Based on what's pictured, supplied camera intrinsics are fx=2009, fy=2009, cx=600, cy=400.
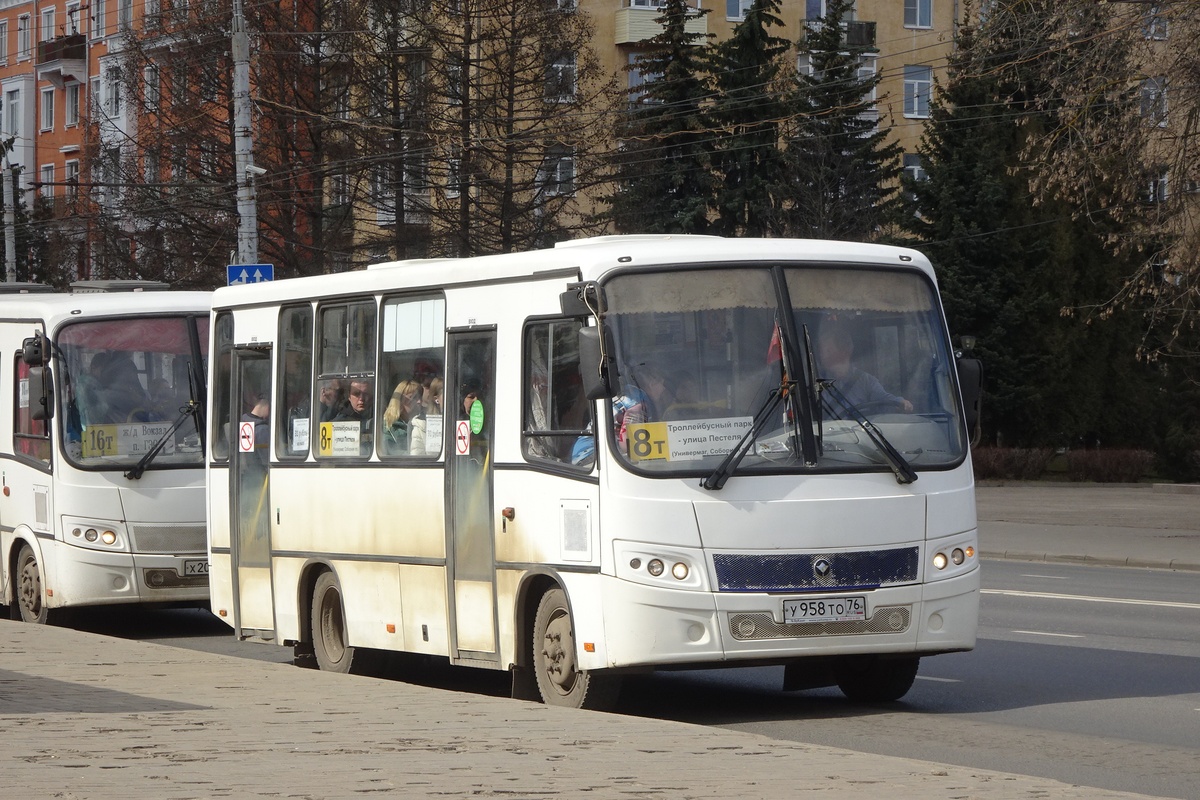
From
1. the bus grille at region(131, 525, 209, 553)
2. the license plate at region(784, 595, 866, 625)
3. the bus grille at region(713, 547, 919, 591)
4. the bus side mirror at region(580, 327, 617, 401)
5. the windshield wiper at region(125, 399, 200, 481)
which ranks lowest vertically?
the bus grille at region(131, 525, 209, 553)

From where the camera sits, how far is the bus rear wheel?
1791 centimetres

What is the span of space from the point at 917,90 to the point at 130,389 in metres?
55.5

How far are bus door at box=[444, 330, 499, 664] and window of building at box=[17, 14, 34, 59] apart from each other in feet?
246

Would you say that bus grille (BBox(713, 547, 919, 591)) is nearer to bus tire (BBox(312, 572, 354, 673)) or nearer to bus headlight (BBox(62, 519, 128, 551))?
bus tire (BBox(312, 572, 354, 673))

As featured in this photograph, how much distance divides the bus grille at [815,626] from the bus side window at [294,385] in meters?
4.47

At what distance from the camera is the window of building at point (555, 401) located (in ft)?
36.2

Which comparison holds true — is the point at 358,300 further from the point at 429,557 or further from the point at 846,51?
the point at 846,51

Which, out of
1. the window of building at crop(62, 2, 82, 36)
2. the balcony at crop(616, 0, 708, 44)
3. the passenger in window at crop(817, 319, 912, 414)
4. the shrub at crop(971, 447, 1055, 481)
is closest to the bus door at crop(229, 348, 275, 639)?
the passenger in window at crop(817, 319, 912, 414)

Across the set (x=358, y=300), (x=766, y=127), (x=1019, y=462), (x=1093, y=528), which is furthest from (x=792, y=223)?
(x=358, y=300)

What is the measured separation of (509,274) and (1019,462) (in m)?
40.5

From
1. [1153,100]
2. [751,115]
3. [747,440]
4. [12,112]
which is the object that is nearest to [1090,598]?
[1153,100]

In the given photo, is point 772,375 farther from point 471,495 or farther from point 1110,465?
point 1110,465

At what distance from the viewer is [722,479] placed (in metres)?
10.6

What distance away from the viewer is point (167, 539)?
56.7 feet
